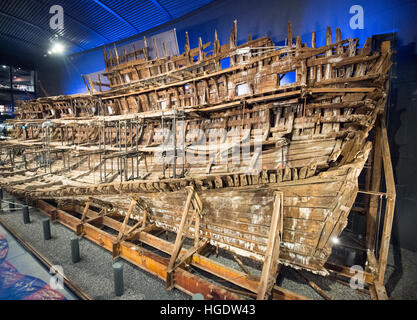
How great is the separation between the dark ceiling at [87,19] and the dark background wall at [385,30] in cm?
204

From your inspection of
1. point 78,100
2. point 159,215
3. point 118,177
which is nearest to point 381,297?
point 159,215

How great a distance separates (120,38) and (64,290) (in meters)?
14.8

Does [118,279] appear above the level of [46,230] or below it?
below

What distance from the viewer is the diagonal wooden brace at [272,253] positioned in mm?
2684

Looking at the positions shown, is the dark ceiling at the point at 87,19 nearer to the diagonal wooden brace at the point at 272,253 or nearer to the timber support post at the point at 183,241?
the timber support post at the point at 183,241

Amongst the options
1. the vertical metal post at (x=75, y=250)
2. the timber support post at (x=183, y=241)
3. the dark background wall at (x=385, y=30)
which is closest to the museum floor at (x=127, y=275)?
the vertical metal post at (x=75, y=250)

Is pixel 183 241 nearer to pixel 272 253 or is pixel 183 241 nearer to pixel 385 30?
pixel 272 253

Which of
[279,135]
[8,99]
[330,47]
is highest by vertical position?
[8,99]

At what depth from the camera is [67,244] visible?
4.93 meters

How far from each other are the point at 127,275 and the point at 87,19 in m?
14.6

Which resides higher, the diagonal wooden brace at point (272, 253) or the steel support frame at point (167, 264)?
the diagonal wooden brace at point (272, 253)

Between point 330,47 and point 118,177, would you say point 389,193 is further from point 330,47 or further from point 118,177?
point 118,177

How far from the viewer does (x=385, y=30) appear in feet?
16.2

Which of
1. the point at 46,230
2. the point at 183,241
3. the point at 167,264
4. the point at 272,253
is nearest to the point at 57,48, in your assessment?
the point at 46,230
